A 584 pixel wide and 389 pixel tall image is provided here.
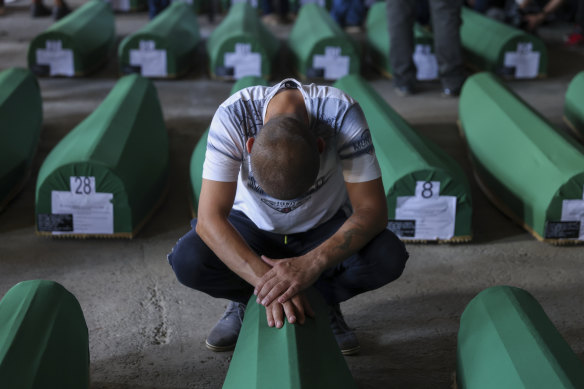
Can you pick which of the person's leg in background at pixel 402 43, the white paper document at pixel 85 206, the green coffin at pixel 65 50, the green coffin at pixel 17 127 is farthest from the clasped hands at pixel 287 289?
the green coffin at pixel 65 50

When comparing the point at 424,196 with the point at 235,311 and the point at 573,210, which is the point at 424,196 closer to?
the point at 573,210

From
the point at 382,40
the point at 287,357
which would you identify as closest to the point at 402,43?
the point at 382,40

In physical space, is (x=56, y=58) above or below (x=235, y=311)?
above

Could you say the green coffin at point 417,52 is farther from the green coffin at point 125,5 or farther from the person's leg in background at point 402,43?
the green coffin at point 125,5

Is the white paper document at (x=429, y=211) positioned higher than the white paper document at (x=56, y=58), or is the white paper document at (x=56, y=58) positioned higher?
the white paper document at (x=56, y=58)

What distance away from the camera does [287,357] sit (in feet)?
4.65

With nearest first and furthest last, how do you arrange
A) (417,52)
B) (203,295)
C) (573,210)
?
(203,295) < (573,210) < (417,52)

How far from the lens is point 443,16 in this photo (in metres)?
4.30

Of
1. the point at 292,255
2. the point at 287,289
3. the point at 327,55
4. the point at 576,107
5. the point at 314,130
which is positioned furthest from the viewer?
the point at 327,55

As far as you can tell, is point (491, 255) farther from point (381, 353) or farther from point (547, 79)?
→ point (547, 79)

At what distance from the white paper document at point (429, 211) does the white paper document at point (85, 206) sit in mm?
1056

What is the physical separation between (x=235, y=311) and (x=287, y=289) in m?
0.44

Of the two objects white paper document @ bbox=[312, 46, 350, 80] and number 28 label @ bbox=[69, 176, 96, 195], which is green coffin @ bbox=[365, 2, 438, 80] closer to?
white paper document @ bbox=[312, 46, 350, 80]

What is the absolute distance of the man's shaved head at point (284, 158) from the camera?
1525 mm
